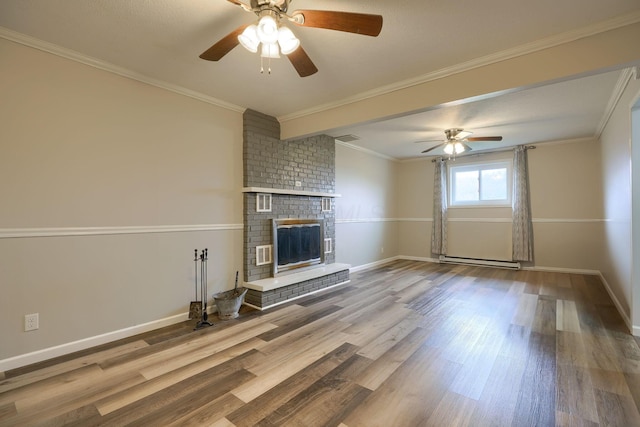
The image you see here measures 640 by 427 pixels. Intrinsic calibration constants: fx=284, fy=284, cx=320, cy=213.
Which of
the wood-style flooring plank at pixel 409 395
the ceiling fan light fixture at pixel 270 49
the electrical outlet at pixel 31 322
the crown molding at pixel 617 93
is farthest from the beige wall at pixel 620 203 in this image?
the electrical outlet at pixel 31 322

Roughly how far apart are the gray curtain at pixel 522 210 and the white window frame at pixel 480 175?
212mm

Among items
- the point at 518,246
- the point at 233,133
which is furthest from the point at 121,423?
the point at 518,246

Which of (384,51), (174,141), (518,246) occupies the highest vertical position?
(384,51)

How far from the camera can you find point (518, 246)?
5.80m

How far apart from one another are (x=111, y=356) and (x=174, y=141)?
7.01ft

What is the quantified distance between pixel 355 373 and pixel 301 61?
2337mm

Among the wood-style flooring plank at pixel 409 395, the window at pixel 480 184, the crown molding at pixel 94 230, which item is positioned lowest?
the wood-style flooring plank at pixel 409 395

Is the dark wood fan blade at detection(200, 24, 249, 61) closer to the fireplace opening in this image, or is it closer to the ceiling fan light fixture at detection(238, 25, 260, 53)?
the ceiling fan light fixture at detection(238, 25, 260, 53)

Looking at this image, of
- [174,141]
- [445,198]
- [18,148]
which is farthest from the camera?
[445,198]

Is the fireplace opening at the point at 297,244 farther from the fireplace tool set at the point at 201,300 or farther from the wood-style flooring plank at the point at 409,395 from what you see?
the wood-style flooring plank at the point at 409,395

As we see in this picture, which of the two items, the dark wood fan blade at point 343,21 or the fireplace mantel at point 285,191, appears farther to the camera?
the fireplace mantel at point 285,191

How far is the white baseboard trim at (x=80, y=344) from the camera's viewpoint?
2213mm

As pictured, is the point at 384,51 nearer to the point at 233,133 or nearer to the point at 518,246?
the point at 233,133

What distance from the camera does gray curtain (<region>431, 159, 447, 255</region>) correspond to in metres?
6.69
